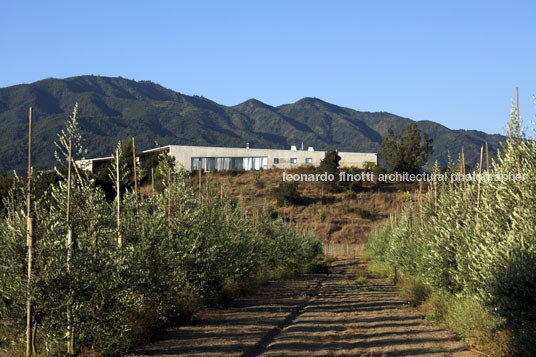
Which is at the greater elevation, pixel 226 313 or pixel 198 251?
pixel 198 251

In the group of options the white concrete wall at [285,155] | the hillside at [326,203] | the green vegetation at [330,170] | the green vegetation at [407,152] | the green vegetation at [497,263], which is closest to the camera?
the green vegetation at [497,263]

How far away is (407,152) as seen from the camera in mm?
101750

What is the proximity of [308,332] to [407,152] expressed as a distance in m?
89.0

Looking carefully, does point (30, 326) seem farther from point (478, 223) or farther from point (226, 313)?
point (478, 223)

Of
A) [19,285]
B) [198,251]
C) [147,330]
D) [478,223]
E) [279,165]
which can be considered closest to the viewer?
[19,285]

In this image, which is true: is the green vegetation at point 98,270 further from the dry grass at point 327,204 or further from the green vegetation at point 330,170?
the green vegetation at point 330,170

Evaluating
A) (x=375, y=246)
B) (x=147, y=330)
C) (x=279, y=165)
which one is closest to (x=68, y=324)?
(x=147, y=330)

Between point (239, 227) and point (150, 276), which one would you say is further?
point (239, 227)

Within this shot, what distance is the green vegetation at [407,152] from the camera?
10006 cm

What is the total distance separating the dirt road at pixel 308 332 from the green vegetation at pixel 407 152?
7734 cm

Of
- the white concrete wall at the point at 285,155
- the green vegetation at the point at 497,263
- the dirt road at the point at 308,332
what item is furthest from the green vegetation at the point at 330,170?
the green vegetation at the point at 497,263

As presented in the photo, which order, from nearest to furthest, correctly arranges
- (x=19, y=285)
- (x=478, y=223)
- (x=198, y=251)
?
(x=19, y=285) → (x=478, y=223) → (x=198, y=251)

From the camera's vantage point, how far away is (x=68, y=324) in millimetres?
10984

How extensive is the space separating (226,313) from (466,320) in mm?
8327
